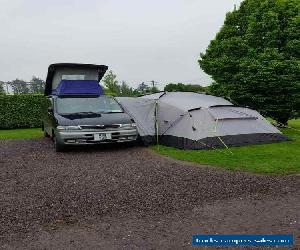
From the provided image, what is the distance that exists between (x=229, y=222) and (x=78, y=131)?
650 cm

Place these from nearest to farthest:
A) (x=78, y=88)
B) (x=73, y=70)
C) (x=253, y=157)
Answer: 1. (x=253, y=157)
2. (x=78, y=88)
3. (x=73, y=70)

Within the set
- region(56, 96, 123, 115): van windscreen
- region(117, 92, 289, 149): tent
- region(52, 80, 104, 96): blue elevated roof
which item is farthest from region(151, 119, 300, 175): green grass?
region(52, 80, 104, 96): blue elevated roof

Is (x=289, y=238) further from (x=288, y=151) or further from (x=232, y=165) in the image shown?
(x=288, y=151)

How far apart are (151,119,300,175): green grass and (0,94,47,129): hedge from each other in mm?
10308

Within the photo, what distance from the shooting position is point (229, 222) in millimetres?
5273

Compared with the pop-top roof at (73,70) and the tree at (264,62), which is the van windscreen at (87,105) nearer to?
the pop-top roof at (73,70)

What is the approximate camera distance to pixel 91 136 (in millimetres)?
11008

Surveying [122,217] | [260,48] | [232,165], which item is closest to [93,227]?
[122,217]

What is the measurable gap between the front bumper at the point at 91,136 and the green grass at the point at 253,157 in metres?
1.09

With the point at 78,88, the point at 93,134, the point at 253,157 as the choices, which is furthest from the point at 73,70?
the point at 253,157

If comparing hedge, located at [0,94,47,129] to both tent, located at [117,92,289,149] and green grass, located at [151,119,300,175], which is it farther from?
green grass, located at [151,119,300,175]

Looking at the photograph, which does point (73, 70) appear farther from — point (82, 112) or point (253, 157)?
point (253, 157)

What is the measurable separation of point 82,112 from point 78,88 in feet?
7.87

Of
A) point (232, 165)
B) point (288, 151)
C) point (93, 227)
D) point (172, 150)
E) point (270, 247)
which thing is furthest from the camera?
point (172, 150)
